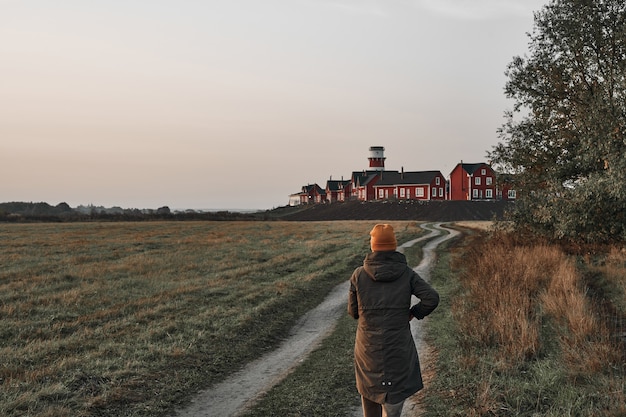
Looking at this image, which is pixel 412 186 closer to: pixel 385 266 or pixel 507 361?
pixel 507 361

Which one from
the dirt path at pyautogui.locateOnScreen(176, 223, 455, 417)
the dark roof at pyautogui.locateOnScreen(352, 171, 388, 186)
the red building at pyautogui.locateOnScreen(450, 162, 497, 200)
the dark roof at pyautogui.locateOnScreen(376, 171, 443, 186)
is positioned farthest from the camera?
the dark roof at pyautogui.locateOnScreen(352, 171, 388, 186)

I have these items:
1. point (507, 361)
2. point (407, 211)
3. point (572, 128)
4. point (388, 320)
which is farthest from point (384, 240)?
point (407, 211)

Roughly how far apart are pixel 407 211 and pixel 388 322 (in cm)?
8282

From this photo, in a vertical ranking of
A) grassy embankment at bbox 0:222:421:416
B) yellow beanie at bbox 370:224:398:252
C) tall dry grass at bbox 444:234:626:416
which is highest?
yellow beanie at bbox 370:224:398:252

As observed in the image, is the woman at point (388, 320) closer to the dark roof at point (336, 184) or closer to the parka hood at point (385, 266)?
the parka hood at point (385, 266)

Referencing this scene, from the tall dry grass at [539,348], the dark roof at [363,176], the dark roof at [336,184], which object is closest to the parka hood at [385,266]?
the tall dry grass at [539,348]

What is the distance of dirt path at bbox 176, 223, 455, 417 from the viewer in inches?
286

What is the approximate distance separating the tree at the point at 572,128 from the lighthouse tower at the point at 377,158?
9468cm

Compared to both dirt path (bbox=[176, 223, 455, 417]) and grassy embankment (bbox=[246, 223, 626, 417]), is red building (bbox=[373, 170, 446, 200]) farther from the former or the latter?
dirt path (bbox=[176, 223, 455, 417])

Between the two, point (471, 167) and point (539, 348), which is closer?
point (539, 348)

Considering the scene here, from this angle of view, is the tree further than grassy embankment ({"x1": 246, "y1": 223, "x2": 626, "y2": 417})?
Yes

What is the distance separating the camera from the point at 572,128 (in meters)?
22.1

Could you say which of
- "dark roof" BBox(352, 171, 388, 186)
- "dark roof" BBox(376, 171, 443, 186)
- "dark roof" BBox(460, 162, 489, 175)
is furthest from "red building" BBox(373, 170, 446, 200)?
"dark roof" BBox(460, 162, 489, 175)

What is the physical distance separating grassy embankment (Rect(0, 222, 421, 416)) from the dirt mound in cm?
5707
